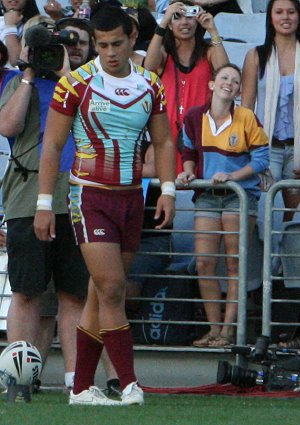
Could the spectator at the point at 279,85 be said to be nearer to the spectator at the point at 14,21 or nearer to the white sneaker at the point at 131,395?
the spectator at the point at 14,21

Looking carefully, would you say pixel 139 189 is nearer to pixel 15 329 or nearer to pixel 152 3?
pixel 15 329

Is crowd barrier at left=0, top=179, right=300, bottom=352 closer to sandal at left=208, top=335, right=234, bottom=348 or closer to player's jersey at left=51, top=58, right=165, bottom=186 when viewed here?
sandal at left=208, top=335, right=234, bottom=348

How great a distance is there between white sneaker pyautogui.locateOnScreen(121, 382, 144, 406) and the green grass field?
0.21 ft

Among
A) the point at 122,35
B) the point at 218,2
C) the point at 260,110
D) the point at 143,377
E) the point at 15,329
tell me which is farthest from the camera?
the point at 218,2

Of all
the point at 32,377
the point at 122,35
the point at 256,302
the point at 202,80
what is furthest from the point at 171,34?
the point at 32,377

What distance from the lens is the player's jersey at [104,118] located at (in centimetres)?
667

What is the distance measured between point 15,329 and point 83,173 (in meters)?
1.27

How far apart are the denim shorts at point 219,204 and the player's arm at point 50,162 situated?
2025 millimetres

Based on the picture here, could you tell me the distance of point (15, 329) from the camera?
24.5 feet

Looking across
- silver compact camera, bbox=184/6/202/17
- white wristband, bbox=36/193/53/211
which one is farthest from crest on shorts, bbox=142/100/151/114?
silver compact camera, bbox=184/6/202/17

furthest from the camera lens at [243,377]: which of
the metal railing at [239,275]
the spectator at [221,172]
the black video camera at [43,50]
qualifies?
the black video camera at [43,50]

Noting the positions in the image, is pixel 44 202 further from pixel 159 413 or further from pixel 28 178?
pixel 159 413

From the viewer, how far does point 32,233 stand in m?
7.50

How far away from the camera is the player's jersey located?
21.9 ft
